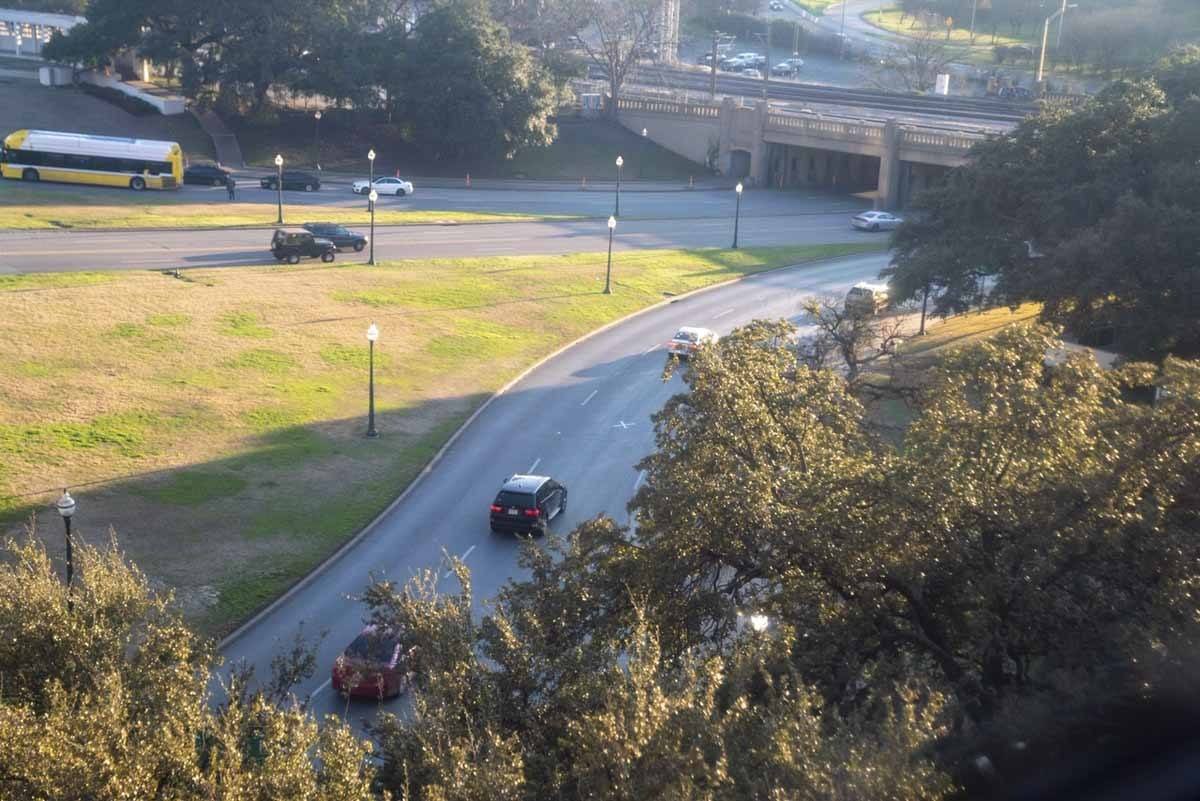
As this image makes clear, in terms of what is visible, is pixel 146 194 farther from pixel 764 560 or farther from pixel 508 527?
pixel 764 560

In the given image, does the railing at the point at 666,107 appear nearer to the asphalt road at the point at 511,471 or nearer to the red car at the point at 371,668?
the asphalt road at the point at 511,471

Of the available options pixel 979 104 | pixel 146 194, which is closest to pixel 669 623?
pixel 146 194

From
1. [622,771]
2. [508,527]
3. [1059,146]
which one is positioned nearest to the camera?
[622,771]

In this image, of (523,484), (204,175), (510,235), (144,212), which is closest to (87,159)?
(204,175)

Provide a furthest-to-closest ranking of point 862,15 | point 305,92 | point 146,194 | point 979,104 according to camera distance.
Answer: point 862,15 → point 979,104 → point 305,92 → point 146,194

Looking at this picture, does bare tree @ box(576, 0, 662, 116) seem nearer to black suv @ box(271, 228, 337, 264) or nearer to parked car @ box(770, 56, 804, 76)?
parked car @ box(770, 56, 804, 76)

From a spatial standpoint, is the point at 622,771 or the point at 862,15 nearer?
the point at 622,771

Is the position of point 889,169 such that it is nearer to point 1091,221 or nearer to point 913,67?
point 913,67
